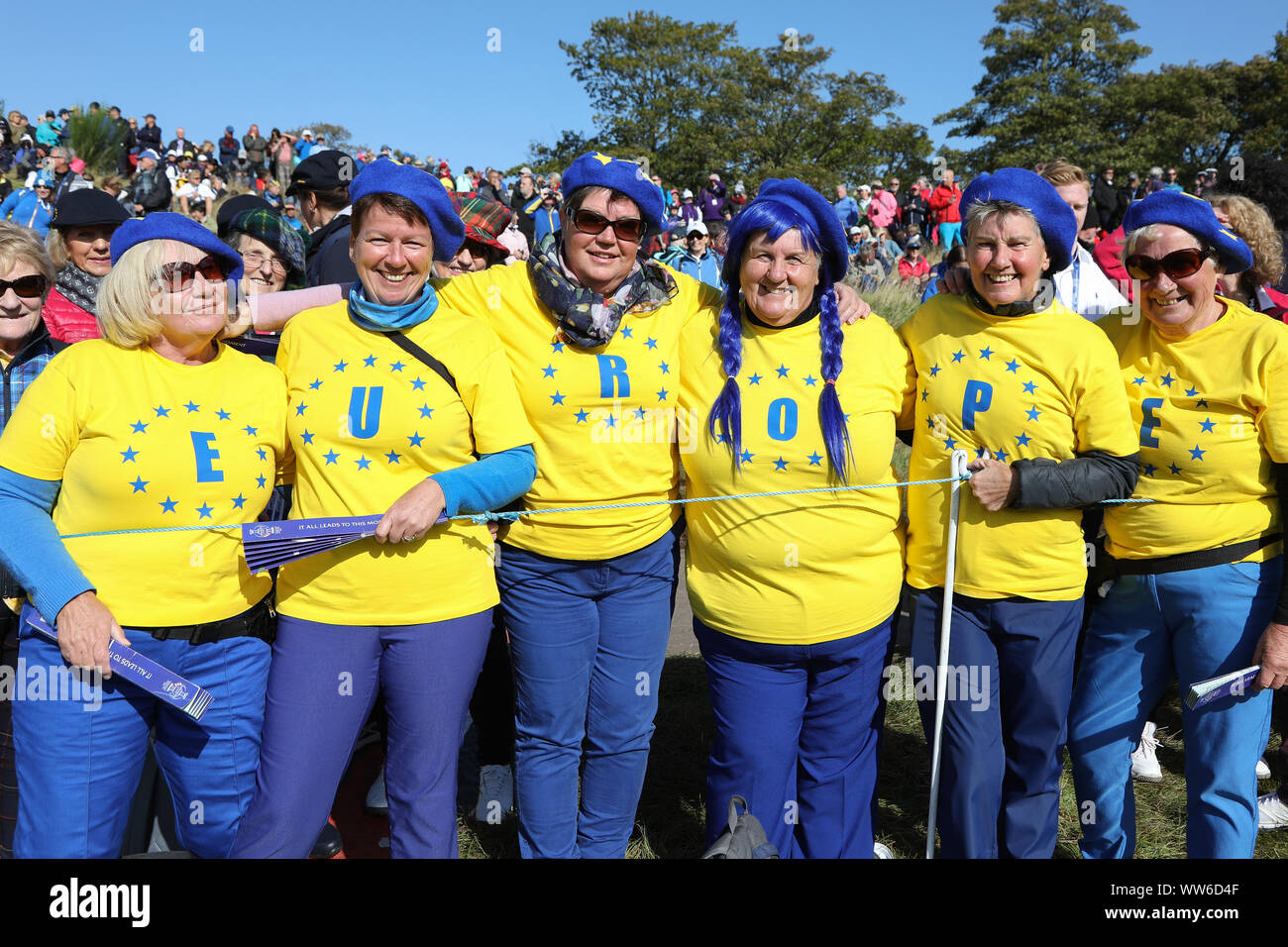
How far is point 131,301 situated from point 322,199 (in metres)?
2.69

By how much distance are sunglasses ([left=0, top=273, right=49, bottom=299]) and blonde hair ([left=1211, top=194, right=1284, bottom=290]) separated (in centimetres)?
445

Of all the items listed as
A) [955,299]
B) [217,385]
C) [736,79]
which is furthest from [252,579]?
[736,79]

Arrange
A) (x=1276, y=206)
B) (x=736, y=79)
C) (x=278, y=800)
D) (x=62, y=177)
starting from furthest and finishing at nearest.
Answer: (x=736, y=79)
(x=62, y=177)
(x=1276, y=206)
(x=278, y=800)

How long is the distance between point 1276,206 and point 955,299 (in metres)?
3.13

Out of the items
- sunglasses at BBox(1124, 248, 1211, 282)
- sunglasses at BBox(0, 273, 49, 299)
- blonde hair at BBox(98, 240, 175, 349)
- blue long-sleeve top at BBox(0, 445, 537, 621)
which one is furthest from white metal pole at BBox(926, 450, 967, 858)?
sunglasses at BBox(0, 273, 49, 299)

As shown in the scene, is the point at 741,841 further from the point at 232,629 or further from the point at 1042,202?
the point at 1042,202

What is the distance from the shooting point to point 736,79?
47.2m

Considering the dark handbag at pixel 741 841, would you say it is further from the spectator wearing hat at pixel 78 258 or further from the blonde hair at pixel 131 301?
the spectator wearing hat at pixel 78 258

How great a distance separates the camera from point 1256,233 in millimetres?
3625

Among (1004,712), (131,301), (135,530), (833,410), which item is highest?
(131,301)

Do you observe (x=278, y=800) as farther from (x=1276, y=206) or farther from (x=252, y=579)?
(x=1276, y=206)

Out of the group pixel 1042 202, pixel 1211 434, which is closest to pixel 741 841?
pixel 1211 434

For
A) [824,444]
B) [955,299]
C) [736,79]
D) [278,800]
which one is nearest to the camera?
[278,800]

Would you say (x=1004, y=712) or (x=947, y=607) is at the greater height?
(x=947, y=607)
